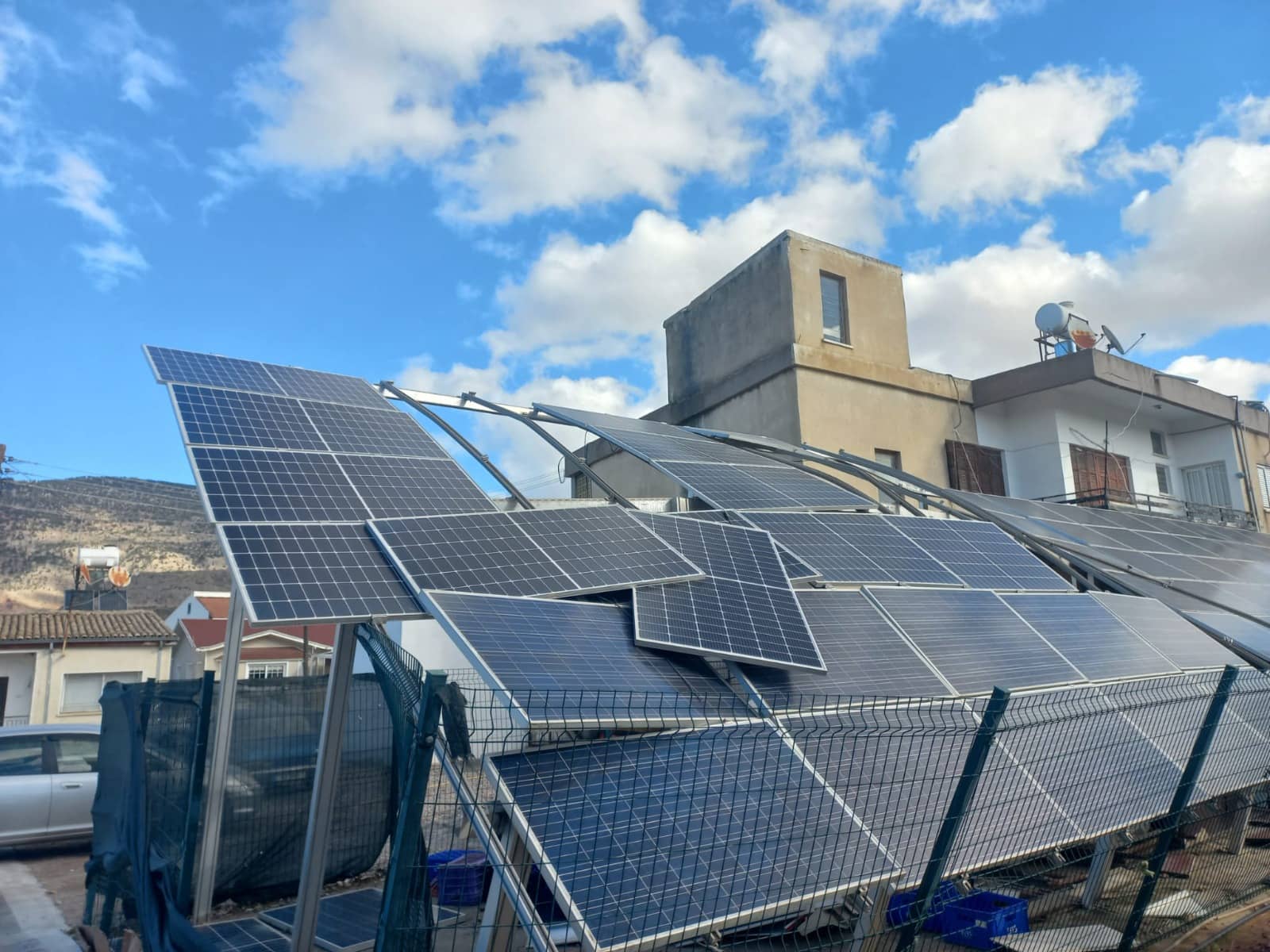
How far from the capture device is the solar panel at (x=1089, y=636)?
26.5 ft

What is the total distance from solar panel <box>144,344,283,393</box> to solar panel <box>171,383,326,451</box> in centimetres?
21

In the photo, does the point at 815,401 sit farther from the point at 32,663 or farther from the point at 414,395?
the point at 32,663

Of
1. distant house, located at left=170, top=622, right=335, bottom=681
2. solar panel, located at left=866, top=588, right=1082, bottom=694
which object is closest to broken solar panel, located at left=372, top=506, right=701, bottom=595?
solar panel, located at left=866, top=588, right=1082, bottom=694

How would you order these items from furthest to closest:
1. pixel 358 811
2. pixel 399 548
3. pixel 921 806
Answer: pixel 358 811
pixel 399 548
pixel 921 806

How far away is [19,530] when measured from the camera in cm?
8900

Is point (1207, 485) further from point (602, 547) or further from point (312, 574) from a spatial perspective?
point (312, 574)

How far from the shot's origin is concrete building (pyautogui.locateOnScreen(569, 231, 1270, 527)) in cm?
2078

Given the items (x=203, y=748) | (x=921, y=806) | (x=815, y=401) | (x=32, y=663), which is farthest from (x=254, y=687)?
(x=32, y=663)

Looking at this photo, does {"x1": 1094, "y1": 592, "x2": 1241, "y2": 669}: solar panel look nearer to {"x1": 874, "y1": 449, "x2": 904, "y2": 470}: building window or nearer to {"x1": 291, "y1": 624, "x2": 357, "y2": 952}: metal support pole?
{"x1": 291, "y1": 624, "x2": 357, "y2": 952}: metal support pole

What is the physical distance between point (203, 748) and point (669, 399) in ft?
63.3

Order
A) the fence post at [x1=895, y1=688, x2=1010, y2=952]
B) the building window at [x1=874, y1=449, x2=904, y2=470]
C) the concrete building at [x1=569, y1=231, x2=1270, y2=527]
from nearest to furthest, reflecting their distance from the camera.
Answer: the fence post at [x1=895, y1=688, x2=1010, y2=952] → the concrete building at [x1=569, y1=231, x2=1270, y2=527] → the building window at [x1=874, y1=449, x2=904, y2=470]

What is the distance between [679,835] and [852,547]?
19.0 ft

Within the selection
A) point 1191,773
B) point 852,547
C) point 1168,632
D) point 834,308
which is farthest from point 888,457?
point 1191,773

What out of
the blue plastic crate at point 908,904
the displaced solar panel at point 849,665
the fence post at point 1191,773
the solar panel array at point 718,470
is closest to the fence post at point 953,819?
the blue plastic crate at point 908,904
